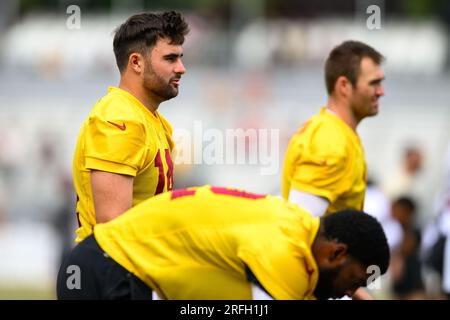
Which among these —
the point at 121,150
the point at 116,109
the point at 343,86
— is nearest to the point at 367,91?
the point at 343,86

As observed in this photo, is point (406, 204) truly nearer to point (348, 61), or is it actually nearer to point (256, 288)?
point (348, 61)

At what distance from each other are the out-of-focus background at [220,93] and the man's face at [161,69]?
1091cm

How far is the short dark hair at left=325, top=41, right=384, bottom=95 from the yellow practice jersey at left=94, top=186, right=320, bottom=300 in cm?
232

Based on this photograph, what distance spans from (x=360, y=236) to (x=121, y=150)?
1.34 metres

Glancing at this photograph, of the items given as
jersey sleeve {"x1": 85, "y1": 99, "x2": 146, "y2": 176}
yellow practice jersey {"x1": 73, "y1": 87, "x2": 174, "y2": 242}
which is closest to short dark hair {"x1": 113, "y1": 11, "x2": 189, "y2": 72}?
yellow practice jersey {"x1": 73, "y1": 87, "x2": 174, "y2": 242}

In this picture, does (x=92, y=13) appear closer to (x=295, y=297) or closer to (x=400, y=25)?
(x=400, y=25)

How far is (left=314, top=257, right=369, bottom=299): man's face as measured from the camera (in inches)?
190

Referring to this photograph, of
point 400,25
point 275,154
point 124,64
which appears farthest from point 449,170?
point 400,25

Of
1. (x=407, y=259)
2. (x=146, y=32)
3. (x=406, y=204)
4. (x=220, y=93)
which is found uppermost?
(x=146, y=32)

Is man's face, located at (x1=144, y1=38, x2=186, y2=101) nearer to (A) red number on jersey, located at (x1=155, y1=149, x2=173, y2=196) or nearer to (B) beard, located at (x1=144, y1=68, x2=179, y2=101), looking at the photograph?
(B) beard, located at (x1=144, y1=68, x2=179, y2=101)

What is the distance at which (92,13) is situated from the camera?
30.1 metres

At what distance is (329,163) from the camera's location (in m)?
6.75

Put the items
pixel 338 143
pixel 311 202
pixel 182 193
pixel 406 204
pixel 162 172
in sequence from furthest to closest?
1. pixel 406 204
2. pixel 338 143
3. pixel 311 202
4. pixel 162 172
5. pixel 182 193
